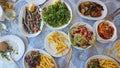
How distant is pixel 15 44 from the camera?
1498 millimetres

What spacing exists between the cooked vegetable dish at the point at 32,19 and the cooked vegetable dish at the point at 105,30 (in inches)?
13.2

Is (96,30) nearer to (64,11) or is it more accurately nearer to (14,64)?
(64,11)

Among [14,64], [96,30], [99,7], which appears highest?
[99,7]

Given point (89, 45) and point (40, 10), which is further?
point (40, 10)

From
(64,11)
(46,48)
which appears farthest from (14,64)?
(64,11)

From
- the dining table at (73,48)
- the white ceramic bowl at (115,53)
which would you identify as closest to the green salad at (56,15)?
the dining table at (73,48)

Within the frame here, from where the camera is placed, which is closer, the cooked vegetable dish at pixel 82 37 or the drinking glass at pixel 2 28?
the cooked vegetable dish at pixel 82 37

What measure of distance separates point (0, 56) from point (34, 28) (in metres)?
0.24

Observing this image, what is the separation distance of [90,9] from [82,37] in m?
0.18

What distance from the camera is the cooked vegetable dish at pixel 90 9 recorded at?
58.1 inches

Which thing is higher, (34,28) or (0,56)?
(34,28)

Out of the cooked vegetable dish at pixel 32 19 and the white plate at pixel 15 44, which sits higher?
the cooked vegetable dish at pixel 32 19

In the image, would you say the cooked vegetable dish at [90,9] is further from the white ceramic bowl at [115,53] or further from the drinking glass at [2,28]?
the drinking glass at [2,28]

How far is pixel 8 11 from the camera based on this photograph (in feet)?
4.98
